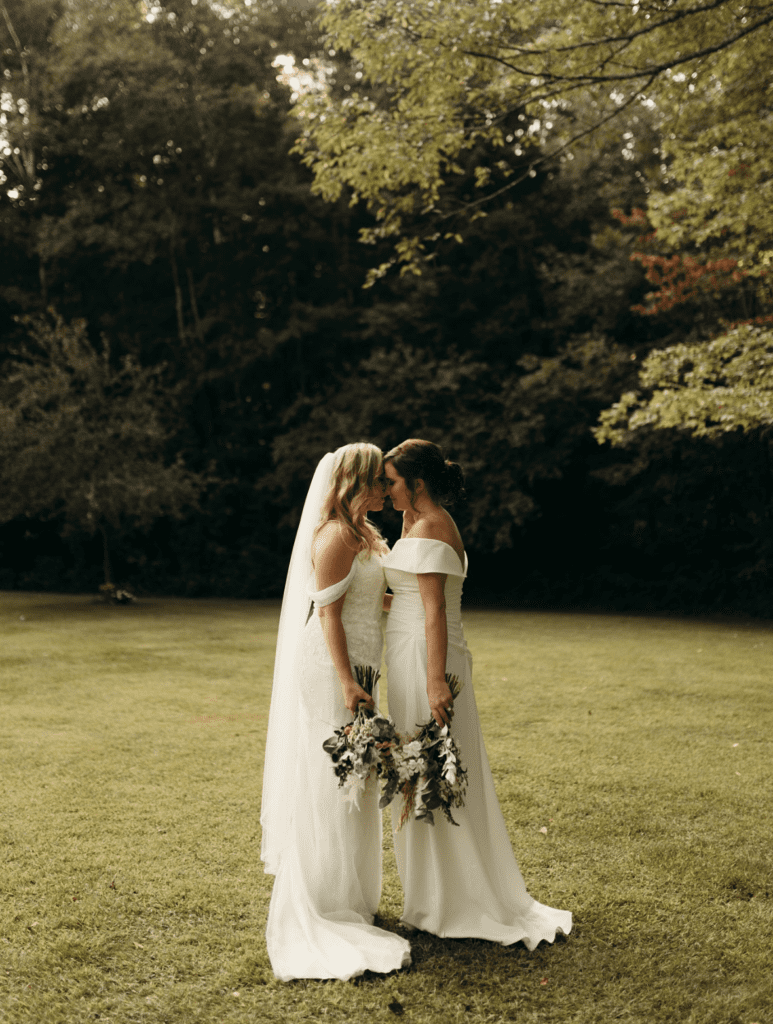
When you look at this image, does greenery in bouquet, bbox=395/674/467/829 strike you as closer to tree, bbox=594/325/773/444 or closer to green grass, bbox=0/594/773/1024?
green grass, bbox=0/594/773/1024

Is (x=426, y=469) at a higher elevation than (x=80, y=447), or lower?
lower

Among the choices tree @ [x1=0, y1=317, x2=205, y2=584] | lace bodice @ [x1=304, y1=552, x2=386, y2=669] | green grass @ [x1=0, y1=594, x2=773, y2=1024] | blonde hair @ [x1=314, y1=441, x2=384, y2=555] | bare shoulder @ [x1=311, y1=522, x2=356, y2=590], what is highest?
tree @ [x1=0, y1=317, x2=205, y2=584]

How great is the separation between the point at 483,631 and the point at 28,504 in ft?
31.4

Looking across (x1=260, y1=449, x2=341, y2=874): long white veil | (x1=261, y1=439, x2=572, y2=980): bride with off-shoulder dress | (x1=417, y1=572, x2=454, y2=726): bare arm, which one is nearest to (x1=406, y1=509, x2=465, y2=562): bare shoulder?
(x1=261, y1=439, x2=572, y2=980): bride with off-shoulder dress

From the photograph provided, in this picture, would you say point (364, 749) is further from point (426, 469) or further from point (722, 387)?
point (722, 387)

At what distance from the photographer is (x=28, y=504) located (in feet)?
54.4

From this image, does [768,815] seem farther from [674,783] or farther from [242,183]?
[242,183]

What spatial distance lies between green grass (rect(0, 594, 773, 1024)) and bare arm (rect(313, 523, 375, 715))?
3.57ft

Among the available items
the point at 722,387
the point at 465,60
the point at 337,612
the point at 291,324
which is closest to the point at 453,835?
the point at 337,612

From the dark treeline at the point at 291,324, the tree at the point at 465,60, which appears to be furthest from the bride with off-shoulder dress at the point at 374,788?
the dark treeline at the point at 291,324

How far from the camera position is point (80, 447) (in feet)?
53.5

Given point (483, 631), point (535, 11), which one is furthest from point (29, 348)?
point (535, 11)

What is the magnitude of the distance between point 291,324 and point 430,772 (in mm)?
19254

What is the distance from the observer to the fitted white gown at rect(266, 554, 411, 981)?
10.8ft
